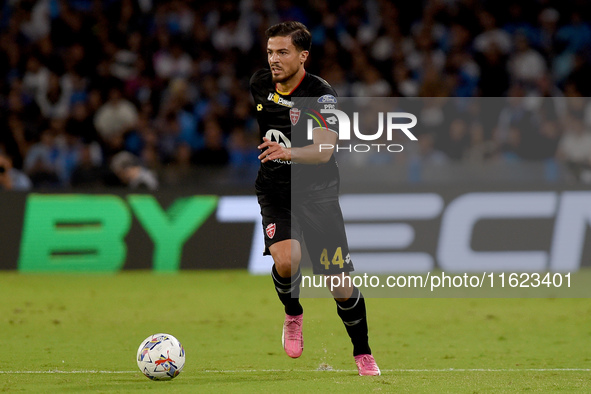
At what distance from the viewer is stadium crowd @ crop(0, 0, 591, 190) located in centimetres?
1260

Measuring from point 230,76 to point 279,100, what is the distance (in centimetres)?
914

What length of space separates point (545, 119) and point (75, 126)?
7.02 metres

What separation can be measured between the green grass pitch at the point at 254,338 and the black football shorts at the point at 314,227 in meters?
0.79

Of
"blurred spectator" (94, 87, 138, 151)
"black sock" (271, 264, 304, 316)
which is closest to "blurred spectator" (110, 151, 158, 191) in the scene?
"blurred spectator" (94, 87, 138, 151)

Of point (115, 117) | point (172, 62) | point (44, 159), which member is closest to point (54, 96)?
point (115, 117)

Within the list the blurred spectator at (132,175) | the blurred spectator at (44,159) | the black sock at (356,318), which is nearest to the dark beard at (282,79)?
the black sock at (356,318)

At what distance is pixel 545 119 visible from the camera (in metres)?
12.5

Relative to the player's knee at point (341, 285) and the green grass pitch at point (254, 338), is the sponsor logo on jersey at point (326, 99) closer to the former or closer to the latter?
the player's knee at point (341, 285)

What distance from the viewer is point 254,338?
26.7ft

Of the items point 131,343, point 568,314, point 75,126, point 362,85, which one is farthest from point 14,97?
point 568,314

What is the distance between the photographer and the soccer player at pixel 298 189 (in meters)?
6.02

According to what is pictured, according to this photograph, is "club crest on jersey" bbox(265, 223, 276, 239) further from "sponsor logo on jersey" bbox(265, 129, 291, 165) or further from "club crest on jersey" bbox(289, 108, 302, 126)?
"club crest on jersey" bbox(289, 108, 302, 126)

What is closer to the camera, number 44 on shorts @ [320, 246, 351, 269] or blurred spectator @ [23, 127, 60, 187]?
number 44 on shorts @ [320, 246, 351, 269]

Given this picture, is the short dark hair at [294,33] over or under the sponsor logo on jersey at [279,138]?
over
